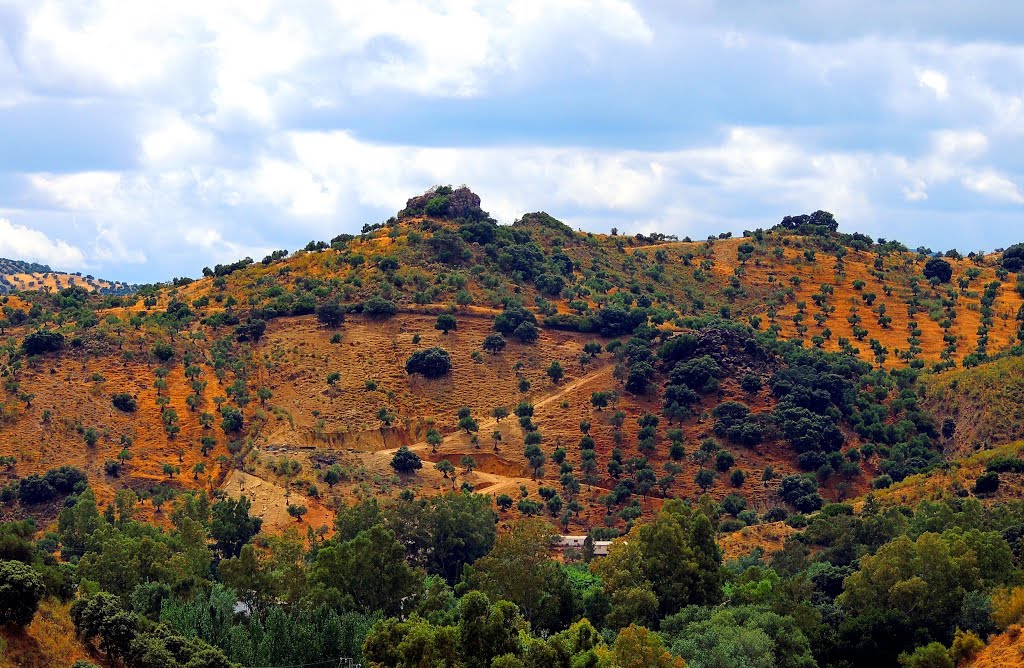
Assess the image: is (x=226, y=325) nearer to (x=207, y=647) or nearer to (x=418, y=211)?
(x=418, y=211)

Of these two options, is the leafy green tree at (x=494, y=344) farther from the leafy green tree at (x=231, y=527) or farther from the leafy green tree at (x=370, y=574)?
the leafy green tree at (x=370, y=574)

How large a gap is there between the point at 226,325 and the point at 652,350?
42289 millimetres

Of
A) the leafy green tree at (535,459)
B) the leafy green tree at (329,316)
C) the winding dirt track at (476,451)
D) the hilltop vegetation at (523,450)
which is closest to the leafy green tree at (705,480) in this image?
the hilltop vegetation at (523,450)

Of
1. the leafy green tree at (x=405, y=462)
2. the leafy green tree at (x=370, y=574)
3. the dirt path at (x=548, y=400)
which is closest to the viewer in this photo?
the leafy green tree at (x=370, y=574)

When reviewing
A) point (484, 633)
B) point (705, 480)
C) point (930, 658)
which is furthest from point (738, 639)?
point (705, 480)

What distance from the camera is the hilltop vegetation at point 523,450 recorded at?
66812mm

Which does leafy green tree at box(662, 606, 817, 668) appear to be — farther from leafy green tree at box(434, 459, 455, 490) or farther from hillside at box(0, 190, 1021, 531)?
leafy green tree at box(434, 459, 455, 490)

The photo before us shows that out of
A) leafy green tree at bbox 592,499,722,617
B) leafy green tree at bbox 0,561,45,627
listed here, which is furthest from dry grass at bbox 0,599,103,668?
leafy green tree at bbox 592,499,722,617

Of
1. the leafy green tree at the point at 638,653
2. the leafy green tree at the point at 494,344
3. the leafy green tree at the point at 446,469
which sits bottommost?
the leafy green tree at the point at 638,653

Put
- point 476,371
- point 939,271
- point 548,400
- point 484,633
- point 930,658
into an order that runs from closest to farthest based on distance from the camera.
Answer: point 484,633
point 930,658
point 548,400
point 476,371
point 939,271

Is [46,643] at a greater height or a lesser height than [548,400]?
lesser

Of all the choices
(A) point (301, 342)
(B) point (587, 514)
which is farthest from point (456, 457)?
(A) point (301, 342)

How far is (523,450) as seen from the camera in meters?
113

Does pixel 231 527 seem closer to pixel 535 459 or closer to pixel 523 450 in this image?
pixel 535 459
